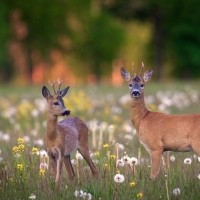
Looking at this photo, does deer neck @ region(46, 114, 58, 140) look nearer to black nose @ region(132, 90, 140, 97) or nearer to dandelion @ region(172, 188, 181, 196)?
black nose @ region(132, 90, 140, 97)

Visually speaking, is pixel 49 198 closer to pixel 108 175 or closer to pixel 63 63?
pixel 108 175

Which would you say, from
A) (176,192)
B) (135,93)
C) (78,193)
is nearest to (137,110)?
(135,93)

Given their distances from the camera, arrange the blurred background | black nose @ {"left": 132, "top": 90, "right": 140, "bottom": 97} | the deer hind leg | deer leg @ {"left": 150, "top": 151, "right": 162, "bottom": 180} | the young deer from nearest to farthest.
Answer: the young deer → deer leg @ {"left": 150, "top": 151, "right": 162, "bottom": 180} → black nose @ {"left": 132, "top": 90, "right": 140, "bottom": 97} → the deer hind leg → the blurred background

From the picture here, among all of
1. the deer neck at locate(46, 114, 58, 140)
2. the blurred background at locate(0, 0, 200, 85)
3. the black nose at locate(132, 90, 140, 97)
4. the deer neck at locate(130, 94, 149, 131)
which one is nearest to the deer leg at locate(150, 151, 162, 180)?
the deer neck at locate(130, 94, 149, 131)

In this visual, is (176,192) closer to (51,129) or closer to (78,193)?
(78,193)

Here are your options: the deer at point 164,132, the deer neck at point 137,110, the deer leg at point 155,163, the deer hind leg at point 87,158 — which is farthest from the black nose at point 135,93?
the deer hind leg at point 87,158

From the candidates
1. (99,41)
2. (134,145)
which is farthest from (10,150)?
(99,41)

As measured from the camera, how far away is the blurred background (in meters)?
45.4

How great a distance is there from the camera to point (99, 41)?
58344mm

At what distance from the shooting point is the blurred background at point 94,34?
45406 millimetres

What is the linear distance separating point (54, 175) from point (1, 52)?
3747cm

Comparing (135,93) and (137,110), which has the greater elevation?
(135,93)

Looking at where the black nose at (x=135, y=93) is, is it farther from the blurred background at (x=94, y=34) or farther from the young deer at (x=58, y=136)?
the blurred background at (x=94, y=34)

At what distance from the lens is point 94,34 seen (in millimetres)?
57719
